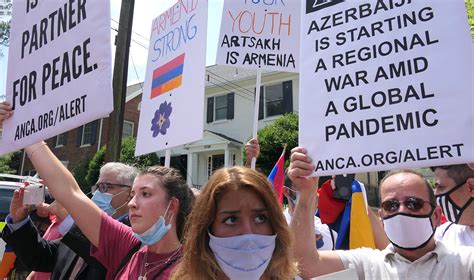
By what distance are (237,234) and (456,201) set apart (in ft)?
5.66

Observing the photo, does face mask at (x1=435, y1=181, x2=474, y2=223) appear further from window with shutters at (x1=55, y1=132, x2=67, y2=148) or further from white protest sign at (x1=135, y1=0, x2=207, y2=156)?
window with shutters at (x1=55, y1=132, x2=67, y2=148)

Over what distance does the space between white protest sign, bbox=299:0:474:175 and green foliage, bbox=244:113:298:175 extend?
13.7 m

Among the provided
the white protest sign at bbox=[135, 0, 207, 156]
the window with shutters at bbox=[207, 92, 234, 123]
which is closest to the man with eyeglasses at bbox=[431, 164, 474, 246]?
the white protest sign at bbox=[135, 0, 207, 156]

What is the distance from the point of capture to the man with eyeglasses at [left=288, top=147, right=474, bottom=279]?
7.00ft

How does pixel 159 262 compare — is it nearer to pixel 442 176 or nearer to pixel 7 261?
pixel 442 176

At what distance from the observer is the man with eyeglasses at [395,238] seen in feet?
7.00

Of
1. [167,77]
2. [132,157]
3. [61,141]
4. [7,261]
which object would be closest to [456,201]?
[167,77]

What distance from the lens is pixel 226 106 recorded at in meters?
21.7

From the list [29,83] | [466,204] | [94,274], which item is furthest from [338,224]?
[29,83]

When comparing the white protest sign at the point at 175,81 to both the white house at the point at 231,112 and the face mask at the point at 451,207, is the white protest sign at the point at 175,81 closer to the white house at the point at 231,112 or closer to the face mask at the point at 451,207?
the face mask at the point at 451,207

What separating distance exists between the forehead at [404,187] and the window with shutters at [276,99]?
16.5 meters

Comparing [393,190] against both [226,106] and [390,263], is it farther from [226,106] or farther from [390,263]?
[226,106]

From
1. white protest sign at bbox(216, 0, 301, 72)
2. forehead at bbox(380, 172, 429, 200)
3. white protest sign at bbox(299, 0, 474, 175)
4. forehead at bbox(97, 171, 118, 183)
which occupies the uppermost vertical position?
white protest sign at bbox(216, 0, 301, 72)

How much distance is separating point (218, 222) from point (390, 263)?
0.95m
